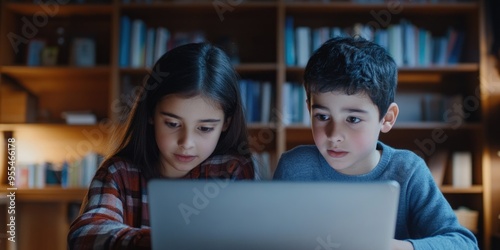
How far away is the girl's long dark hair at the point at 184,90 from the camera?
125cm

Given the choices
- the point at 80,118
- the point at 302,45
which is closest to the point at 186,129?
the point at 302,45

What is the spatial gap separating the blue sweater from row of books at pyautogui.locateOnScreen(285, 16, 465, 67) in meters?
1.83

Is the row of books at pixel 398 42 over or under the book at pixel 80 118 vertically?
over

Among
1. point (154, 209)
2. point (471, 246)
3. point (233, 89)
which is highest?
point (233, 89)

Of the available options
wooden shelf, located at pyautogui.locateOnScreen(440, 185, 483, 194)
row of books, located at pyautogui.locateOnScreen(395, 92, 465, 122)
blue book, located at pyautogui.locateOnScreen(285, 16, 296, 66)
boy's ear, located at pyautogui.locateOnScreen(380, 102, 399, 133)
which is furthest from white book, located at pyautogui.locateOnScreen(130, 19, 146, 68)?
boy's ear, located at pyautogui.locateOnScreen(380, 102, 399, 133)

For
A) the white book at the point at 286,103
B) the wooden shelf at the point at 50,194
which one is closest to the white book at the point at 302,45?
the white book at the point at 286,103

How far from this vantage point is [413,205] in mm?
1173

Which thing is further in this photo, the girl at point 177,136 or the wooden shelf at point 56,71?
the wooden shelf at point 56,71

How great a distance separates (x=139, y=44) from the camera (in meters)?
3.11

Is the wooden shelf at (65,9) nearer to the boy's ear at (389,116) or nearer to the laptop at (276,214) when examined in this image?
the boy's ear at (389,116)

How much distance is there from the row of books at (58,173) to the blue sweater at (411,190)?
2.09 metres

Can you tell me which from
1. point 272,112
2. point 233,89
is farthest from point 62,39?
point 233,89

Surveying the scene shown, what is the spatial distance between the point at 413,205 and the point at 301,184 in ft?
1.58

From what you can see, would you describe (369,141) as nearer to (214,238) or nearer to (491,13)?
(214,238)
